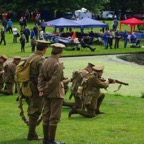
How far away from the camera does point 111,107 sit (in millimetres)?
14414

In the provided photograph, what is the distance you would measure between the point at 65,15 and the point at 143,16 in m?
15.2

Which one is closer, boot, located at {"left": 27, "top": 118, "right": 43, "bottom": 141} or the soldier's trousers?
boot, located at {"left": 27, "top": 118, "right": 43, "bottom": 141}

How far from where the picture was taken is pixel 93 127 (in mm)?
10703

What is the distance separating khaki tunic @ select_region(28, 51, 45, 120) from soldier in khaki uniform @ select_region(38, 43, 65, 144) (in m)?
0.34

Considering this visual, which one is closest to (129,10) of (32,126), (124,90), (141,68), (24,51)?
(24,51)

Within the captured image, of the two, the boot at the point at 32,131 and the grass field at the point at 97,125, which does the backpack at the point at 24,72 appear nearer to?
the boot at the point at 32,131

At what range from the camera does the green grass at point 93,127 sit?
9.24 m

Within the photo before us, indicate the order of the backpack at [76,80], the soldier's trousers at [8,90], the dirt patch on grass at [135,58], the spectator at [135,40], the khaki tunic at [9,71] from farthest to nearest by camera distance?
the spectator at [135,40]
the dirt patch on grass at [135,58]
the soldier's trousers at [8,90]
the khaki tunic at [9,71]
the backpack at [76,80]

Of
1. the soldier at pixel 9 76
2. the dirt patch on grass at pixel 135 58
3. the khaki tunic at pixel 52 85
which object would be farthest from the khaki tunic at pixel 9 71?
the dirt patch on grass at pixel 135 58

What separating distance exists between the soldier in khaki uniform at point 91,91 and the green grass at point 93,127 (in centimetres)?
21

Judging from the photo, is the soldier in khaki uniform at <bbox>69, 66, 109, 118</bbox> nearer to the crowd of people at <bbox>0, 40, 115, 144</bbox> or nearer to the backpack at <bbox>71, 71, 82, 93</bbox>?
the backpack at <bbox>71, 71, 82, 93</bbox>

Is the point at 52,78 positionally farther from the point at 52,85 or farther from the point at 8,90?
the point at 8,90

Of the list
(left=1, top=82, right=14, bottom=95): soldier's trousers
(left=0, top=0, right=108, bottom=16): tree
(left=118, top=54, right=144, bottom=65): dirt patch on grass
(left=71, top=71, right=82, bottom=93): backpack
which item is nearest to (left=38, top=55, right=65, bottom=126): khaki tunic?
(left=71, top=71, right=82, bottom=93): backpack

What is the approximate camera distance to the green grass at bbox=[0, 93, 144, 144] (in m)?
9.24
